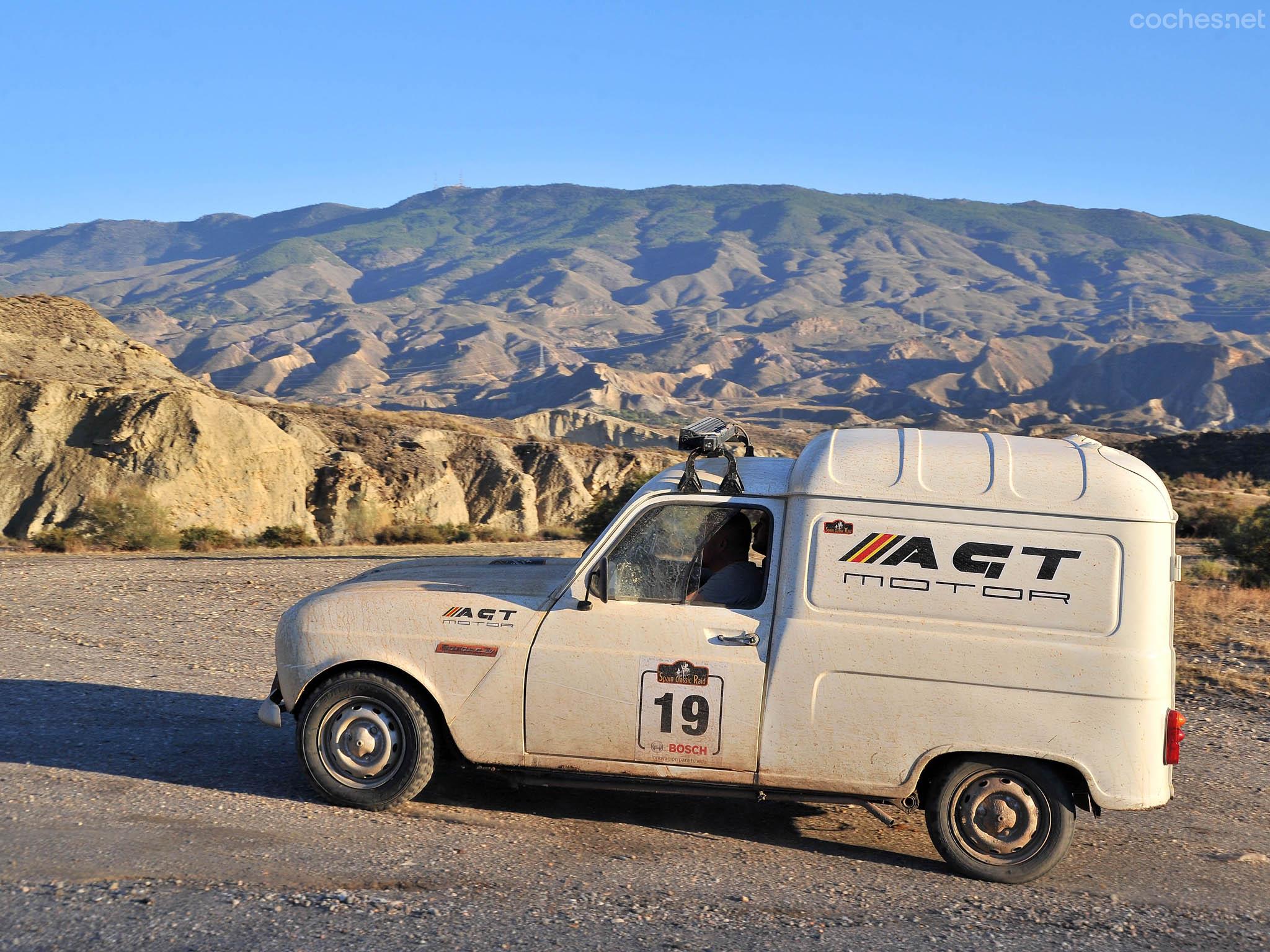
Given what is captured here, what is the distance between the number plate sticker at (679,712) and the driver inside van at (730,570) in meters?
0.42

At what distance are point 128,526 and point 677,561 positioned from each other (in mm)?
20932

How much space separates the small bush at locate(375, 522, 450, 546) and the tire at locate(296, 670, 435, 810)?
75.2ft

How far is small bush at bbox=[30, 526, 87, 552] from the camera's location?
2303 cm

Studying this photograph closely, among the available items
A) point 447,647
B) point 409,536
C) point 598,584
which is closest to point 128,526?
point 409,536

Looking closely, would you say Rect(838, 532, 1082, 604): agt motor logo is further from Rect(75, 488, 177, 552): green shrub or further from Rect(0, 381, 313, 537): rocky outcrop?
Rect(0, 381, 313, 537): rocky outcrop

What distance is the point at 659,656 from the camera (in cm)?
605

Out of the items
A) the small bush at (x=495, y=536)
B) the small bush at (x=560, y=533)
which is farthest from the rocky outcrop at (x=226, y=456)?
the small bush at (x=495, y=536)

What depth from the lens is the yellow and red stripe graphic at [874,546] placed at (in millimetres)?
5902

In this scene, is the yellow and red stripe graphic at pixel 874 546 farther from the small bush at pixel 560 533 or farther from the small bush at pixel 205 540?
the small bush at pixel 560 533

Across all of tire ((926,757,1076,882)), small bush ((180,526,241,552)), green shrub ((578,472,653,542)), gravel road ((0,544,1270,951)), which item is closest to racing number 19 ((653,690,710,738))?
gravel road ((0,544,1270,951))

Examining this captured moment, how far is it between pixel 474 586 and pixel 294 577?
10.5 meters

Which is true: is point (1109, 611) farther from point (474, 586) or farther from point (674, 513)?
point (474, 586)

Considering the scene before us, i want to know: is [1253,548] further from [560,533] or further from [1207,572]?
[560,533]

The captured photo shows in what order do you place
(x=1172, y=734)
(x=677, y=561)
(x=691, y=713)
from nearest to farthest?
1. (x=1172, y=734)
2. (x=691, y=713)
3. (x=677, y=561)
